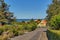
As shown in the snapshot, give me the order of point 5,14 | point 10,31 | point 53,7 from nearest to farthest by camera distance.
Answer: point 10,31
point 53,7
point 5,14

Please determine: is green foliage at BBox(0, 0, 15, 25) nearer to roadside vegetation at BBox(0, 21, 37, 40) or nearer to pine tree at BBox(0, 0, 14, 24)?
pine tree at BBox(0, 0, 14, 24)

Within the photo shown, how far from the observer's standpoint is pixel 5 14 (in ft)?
233

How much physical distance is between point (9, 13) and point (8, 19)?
2.17 m

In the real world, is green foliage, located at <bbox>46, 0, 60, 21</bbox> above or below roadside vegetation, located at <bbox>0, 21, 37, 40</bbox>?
above

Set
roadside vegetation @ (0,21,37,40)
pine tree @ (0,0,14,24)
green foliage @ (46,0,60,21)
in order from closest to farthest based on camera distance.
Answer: roadside vegetation @ (0,21,37,40), green foliage @ (46,0,60,21), pine tree @ (0,0,14,24)

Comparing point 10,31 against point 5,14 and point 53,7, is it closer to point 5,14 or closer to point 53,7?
point 53,7

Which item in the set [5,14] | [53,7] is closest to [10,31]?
[53,7]

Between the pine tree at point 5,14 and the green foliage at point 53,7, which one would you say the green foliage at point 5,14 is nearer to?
the pine tree at point 5,14

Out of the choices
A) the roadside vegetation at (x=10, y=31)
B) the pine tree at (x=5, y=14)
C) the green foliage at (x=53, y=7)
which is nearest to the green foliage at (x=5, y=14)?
the pine tree at (x=5, y=14)

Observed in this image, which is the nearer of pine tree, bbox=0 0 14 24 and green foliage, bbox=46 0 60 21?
green foliage, bbox=46 0 60 21

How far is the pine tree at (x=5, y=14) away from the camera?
2694 inches

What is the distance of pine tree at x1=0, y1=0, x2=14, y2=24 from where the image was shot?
6844 centimetres

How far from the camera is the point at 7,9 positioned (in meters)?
72.4

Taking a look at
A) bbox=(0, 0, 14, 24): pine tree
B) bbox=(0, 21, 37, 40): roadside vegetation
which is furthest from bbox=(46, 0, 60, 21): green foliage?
bbox=(0, 0, 14, 24): pine tree
